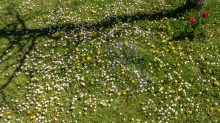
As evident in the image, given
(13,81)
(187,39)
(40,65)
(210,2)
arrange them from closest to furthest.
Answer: (13,81) → (40,65) → (187,39) → (210,2)

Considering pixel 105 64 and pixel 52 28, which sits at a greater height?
pixel 52 28

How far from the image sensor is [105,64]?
4598mm

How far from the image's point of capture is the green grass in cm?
388

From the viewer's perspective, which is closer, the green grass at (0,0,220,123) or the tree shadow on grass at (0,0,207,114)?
the green grass at (0,0,220,123)

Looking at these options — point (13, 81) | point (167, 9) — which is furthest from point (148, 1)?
point (13, 81)

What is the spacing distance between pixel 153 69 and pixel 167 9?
316 cm

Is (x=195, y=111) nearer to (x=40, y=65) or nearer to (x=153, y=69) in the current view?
(x=153, y=69)

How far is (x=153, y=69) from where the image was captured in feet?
15.0

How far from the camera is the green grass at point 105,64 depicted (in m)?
3.88

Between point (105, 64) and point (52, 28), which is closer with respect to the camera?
point (105, 64)

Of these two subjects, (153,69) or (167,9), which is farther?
(167,9)

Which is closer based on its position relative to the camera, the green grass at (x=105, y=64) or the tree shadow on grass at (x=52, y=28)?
the green grass at (x=105, y=64)

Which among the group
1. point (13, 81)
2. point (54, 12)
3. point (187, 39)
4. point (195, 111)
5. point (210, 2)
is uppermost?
point (210, 2)

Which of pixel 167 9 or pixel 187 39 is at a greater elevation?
pixel 167 9
